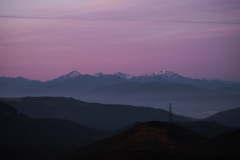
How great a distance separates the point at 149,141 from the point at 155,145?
2.87 meters

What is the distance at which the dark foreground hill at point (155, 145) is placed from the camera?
76.2 meters

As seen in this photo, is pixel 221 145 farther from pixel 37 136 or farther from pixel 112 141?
pixel 37 136

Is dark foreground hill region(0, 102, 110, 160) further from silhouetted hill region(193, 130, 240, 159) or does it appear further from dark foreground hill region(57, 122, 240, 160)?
silhouetted hill region(193, 130, 240, 159)

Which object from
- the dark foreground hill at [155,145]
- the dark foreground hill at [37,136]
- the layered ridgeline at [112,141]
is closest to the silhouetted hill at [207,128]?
the layered ridgeline at [112,141]

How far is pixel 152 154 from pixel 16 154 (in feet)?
199

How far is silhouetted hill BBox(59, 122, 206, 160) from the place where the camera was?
317 ft

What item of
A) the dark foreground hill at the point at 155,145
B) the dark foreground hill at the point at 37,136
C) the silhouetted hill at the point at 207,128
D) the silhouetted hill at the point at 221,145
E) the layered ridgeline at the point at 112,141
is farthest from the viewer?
the silhouetted hill at the point at 207,128

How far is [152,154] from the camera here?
72.8m

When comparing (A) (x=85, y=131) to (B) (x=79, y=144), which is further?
(A) (x=85, y=131)

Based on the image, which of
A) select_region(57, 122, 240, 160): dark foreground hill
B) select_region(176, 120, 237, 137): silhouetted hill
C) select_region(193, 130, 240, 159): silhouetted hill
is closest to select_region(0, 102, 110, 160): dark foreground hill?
select_region(57, 122, 240, 160): dark foreground hill

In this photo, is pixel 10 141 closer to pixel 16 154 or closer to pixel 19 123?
pixel 16 154

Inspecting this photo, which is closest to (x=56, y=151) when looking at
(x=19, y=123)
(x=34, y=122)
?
(x=19, y=123)

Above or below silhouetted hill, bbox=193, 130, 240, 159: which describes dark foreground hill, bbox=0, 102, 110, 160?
below

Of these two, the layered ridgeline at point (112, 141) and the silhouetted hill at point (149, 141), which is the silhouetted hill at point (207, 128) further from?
the silhouetted hill at point (149, 141)
